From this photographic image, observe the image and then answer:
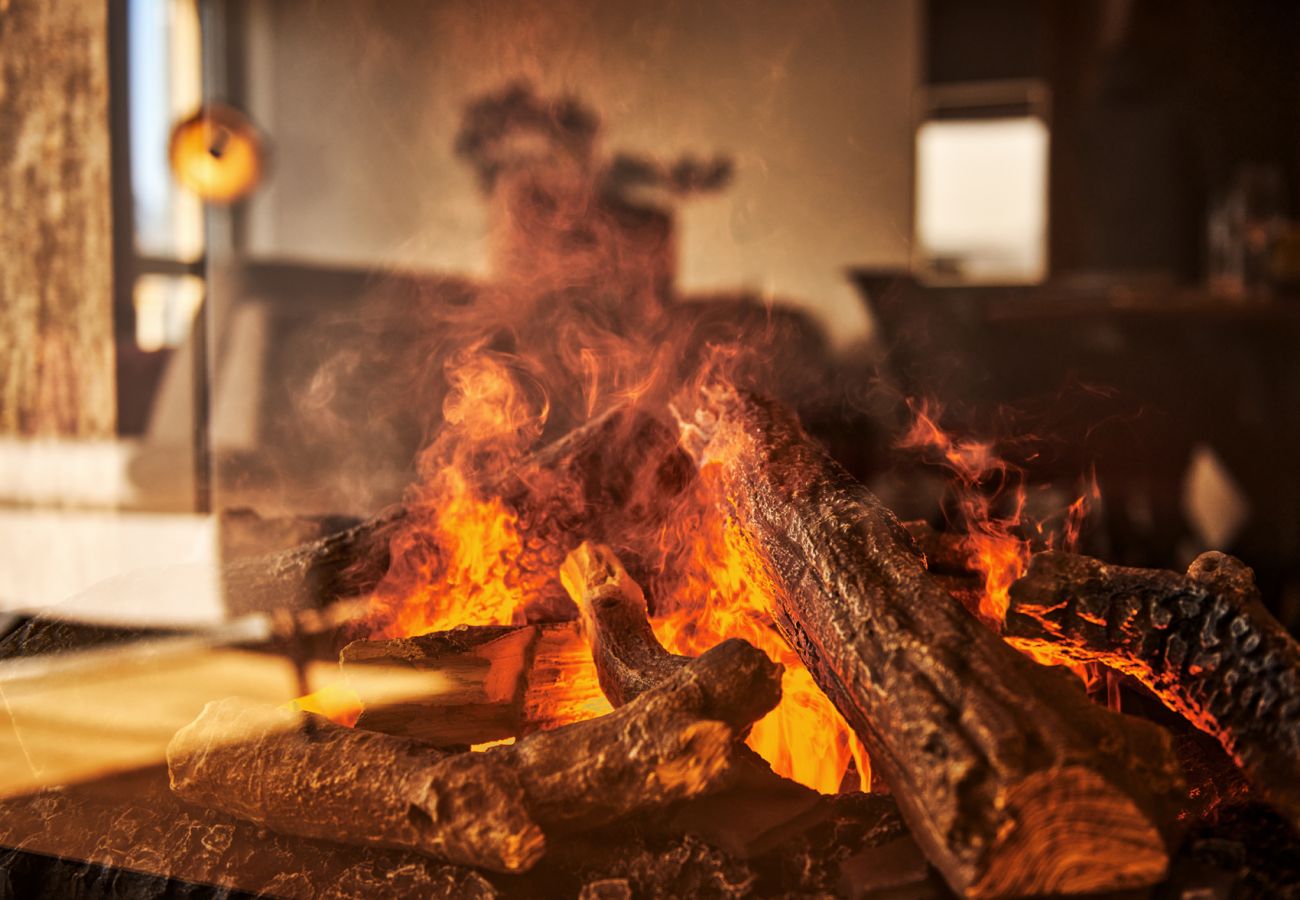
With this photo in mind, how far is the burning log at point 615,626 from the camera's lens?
37.5 inches

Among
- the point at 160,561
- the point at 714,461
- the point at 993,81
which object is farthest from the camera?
the point at 993,81

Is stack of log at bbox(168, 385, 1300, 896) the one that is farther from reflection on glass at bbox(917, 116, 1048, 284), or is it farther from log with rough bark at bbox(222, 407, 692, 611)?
reflection on glass at bbox(917, 116, 1048, 284)

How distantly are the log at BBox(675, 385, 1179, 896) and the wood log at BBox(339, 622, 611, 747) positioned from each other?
0.98 ft

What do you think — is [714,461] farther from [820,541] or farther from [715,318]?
[715,318]

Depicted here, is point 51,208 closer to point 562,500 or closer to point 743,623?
point 562,500

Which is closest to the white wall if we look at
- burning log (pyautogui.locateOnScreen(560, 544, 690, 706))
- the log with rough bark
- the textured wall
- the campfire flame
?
the textured wall

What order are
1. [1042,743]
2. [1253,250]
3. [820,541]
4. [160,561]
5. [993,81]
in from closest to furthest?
[1042,743] → [820,541] → [160,561] → [1253,250] → [993,81]

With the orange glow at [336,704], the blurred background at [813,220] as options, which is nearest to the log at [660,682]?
the orange glow at [336,704]

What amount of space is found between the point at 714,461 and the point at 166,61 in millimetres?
2354

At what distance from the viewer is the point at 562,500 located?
1.30m

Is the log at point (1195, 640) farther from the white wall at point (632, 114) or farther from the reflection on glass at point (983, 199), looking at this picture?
the reflection on glass at point (983, 199)

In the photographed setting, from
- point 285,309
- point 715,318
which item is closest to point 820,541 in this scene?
point 715,318

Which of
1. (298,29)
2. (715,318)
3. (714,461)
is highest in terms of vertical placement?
(298,29)

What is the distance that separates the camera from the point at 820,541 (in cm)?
93
